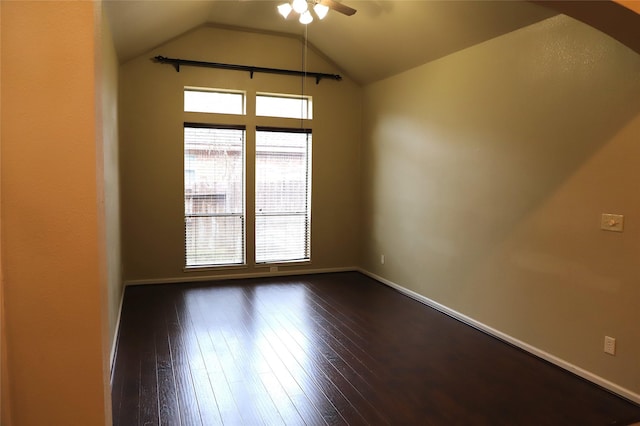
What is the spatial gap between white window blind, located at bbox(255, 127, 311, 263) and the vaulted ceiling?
1264 mm

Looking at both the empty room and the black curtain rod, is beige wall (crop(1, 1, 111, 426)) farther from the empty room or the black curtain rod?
the black curtain rod

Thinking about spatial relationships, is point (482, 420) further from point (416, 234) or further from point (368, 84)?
point (368, 84)

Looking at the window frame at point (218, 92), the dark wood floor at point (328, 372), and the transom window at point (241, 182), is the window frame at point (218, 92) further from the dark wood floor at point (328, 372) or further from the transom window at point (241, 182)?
the dark wood floor at point (328, 372)

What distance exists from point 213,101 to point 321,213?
213 cm

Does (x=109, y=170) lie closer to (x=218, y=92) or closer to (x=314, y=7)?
(x=314, y=7)

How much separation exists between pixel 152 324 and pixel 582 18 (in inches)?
159

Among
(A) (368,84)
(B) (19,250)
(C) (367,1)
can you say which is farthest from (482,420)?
(A) (368,84)

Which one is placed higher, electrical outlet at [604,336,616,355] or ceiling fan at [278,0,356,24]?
ceiling fan at [278,0,356,24]

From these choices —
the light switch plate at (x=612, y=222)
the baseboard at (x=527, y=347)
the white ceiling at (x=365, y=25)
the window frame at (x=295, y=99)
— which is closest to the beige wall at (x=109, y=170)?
the white ceiling at (x=365, y=25)

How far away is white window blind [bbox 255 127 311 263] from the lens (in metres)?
6.10

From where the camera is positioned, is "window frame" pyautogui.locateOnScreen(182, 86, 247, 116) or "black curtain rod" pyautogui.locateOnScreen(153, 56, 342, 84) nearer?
"black curtain rod" pyautogui.locateOnScreen(153, 56, 342, 84)

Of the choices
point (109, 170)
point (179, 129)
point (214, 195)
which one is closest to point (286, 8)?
point (109, 170)

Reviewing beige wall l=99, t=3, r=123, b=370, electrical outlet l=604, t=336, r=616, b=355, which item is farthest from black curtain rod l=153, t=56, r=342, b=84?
electrical outlet l=604, t=336, r=616, b=355

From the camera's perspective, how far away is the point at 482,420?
2.60 m
